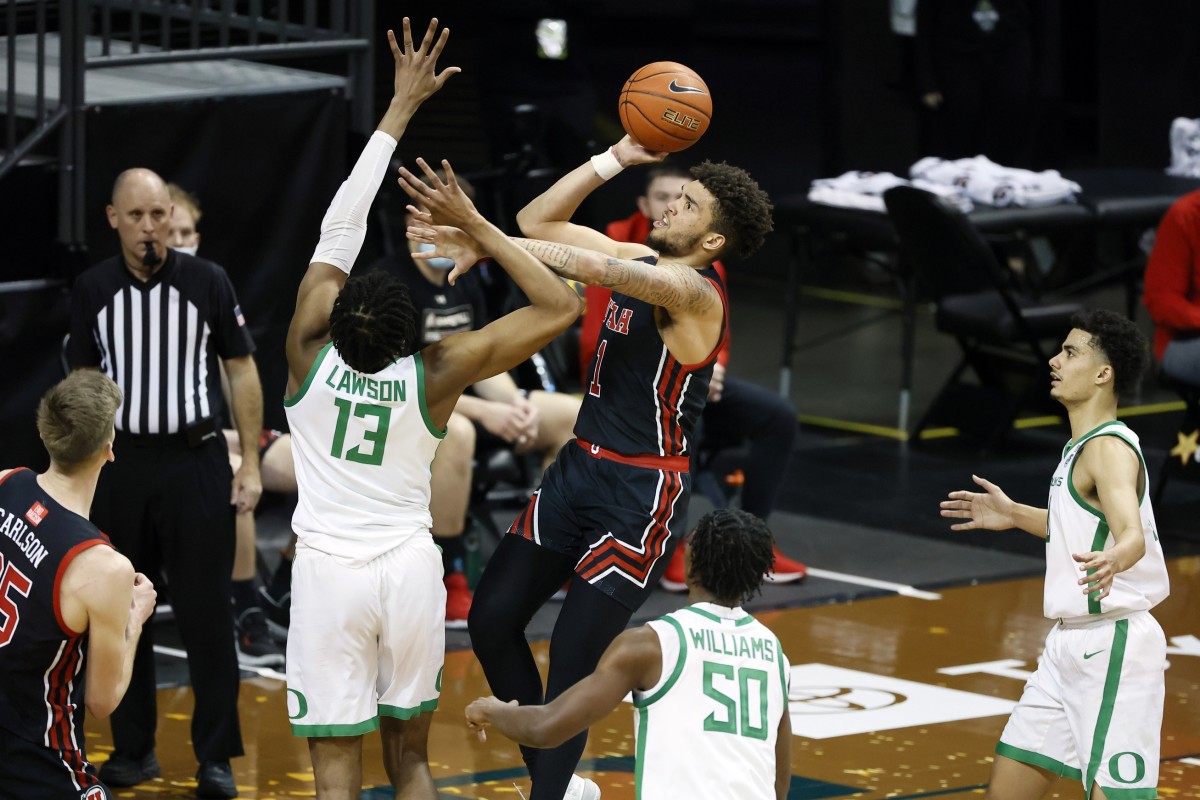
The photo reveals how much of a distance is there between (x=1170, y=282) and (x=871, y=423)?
110 inches

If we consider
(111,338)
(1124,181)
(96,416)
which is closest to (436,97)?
(1124,181)

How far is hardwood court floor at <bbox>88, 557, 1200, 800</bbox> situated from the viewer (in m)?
6.21

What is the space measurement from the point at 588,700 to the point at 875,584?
4.75 metres

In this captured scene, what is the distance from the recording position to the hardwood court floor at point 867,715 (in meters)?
6.21

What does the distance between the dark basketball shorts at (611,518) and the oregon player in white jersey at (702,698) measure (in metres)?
1.01

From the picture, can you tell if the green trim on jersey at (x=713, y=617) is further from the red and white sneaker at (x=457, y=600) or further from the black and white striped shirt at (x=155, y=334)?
the red and white sneaker at (x=457, y=600)

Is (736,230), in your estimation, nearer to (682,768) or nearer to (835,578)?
(682,768)

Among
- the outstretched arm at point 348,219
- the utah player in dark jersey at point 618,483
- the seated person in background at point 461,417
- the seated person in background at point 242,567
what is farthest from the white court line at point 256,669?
the outstretched arm at point 348,219

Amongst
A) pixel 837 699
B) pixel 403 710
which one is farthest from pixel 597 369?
pixel 837 699

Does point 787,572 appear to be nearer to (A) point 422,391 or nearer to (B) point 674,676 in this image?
(A) point 422,391

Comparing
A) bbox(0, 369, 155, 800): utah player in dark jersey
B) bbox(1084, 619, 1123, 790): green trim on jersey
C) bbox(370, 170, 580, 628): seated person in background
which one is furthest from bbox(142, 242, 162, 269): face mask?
bbox(1084, 619, 1123, 790): green trim on jersey

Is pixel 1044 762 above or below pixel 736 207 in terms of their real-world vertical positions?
below

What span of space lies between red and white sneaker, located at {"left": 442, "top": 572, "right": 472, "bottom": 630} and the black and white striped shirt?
184cm

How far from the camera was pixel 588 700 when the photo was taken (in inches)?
165
